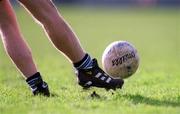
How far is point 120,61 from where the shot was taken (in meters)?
8.73

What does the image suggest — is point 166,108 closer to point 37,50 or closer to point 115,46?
point 115,46

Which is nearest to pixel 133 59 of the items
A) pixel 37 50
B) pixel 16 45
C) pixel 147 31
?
pixel 16 45

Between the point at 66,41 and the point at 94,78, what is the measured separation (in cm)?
58

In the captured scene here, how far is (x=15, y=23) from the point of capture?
849 cm

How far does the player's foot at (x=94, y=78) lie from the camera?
328 inches

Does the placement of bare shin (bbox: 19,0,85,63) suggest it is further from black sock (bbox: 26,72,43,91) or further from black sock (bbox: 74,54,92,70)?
black sock (bbox: 26,72,43,91)

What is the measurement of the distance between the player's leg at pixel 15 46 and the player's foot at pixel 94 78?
1.60 ft

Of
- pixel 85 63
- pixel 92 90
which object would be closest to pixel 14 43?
pixel 85 63

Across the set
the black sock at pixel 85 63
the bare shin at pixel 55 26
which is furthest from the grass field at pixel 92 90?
the bare shin at pixel 55 26

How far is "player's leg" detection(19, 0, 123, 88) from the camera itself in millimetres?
8055

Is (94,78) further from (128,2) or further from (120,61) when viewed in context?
(128,2)

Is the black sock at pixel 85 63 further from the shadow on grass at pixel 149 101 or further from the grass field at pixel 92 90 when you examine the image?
the shadow on grass at pixel 149 101

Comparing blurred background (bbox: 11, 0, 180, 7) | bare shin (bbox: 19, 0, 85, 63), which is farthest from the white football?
blurred background (bbox: 11, 0, 180, 7)

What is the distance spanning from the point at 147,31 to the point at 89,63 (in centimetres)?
2100
